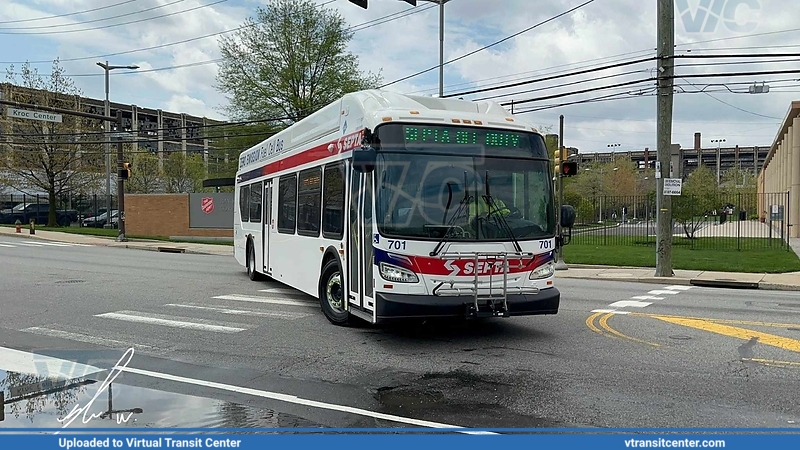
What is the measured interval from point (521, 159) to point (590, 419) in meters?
4.02

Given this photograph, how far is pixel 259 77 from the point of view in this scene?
3856cm

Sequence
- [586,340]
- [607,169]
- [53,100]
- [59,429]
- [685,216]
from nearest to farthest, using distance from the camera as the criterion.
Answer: [59,429], [586,340], [685,216], [53,100], [607,169]

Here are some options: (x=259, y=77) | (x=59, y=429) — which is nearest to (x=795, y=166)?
(x=259, y=77)

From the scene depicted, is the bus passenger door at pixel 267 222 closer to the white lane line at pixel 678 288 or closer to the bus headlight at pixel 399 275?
the bus headlight at pixel 399 275

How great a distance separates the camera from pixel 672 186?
60.1ft

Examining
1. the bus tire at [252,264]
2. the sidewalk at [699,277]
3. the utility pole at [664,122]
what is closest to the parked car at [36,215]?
the bus tire at [252,264]

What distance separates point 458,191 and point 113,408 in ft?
15.2

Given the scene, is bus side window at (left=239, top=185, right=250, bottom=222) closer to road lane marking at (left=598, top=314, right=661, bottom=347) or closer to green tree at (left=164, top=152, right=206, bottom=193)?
road lane marking at (left=598, top=314, right=661, bottom=347)

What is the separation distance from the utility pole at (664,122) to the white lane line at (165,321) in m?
13.0

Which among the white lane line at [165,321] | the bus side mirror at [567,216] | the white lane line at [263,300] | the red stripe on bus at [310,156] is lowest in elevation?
the white lane line at [165,321]

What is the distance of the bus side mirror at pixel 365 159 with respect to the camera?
8219mm

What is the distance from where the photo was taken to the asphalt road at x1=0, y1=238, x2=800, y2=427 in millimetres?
5793

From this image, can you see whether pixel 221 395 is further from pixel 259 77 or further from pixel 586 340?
pixel 259 77

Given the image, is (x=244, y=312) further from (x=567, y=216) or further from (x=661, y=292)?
(x=661, y=292)
